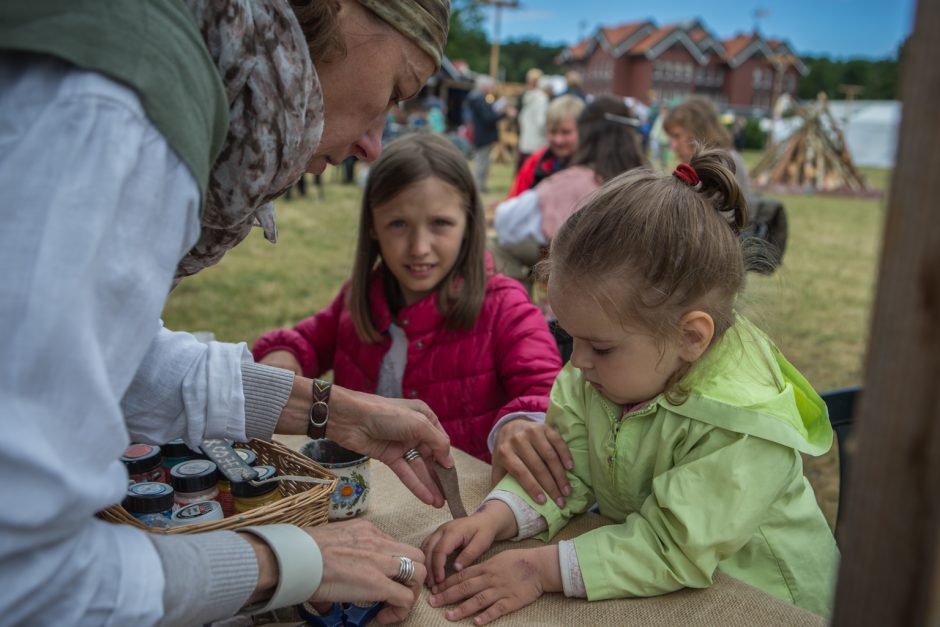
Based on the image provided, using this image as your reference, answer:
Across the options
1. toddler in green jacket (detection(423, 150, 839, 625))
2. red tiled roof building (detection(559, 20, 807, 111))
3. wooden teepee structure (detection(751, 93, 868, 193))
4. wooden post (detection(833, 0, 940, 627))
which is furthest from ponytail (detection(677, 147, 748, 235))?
red tiled roof building (detection(559, 20, 807, 111))

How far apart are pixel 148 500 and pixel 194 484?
100 millimetres

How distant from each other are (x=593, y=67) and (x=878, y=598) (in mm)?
65222

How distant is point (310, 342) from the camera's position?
8.55 ft

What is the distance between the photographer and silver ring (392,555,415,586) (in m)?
1.21

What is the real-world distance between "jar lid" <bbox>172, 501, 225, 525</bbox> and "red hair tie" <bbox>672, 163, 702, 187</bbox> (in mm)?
995

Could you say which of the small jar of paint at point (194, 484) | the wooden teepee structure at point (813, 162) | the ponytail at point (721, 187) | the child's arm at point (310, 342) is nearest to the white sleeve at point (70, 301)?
the small jar of paint at point (194, 484)

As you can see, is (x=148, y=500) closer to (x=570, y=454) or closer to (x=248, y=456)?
(x=248, y=456)

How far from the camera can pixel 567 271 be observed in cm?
142

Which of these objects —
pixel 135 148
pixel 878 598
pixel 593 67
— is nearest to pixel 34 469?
pixel 135 148

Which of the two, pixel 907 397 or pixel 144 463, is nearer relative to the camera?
pixel 907 397

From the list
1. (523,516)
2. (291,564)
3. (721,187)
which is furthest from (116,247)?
(721,187)

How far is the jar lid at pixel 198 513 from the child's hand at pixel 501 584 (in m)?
0.38

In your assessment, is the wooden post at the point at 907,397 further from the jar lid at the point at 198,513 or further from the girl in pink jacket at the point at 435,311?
the girl in pink jacket at the point at 435,311

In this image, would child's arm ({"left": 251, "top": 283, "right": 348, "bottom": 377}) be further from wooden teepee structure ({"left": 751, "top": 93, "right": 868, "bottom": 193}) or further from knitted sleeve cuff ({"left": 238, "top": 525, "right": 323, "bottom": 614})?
wooden teepee structure ({"left": 751, "top": 93, "right": 868, "bottom": 193})
